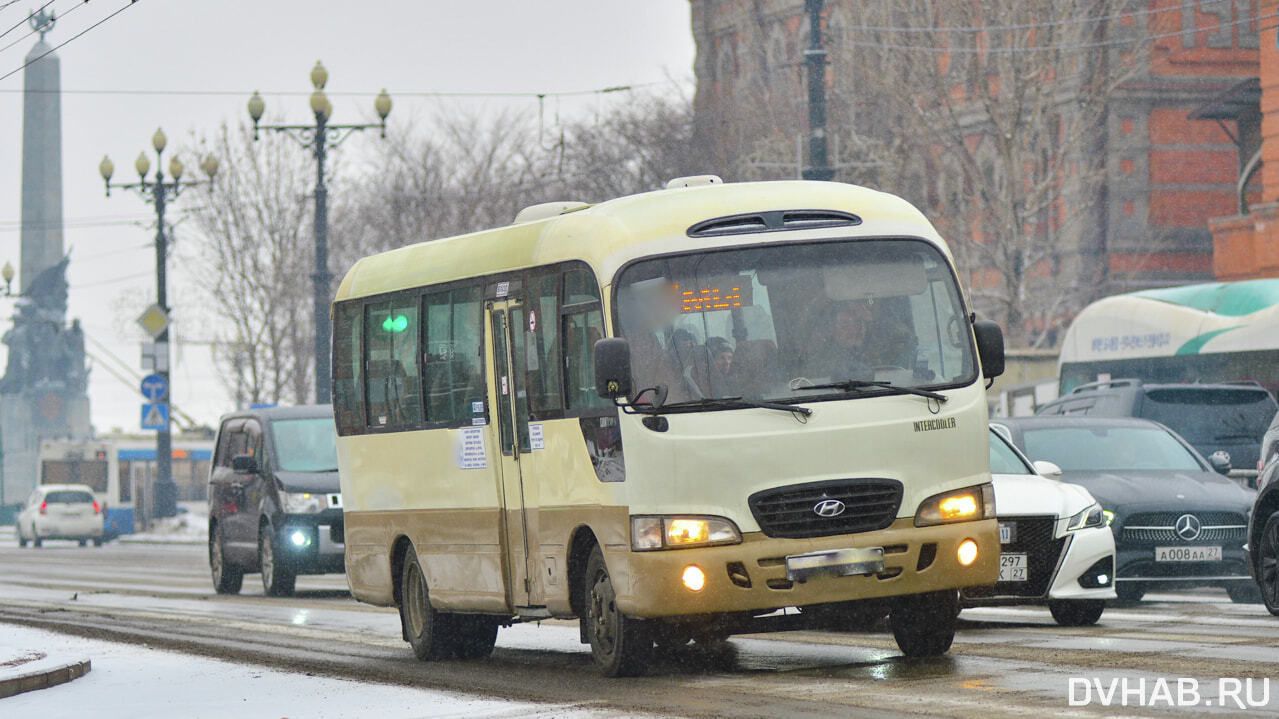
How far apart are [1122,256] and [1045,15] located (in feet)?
55.2

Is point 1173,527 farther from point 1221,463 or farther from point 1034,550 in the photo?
point 1034,550

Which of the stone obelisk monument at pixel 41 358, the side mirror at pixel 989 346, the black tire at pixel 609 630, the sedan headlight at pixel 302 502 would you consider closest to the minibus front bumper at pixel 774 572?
the black tire at pixel 609 630

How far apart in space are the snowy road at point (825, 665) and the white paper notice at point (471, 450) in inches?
49.9

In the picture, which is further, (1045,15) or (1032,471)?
(1045,15)

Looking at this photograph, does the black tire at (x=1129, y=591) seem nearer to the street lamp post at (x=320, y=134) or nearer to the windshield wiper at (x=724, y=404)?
the windshield wiper at (x=724, y=404)

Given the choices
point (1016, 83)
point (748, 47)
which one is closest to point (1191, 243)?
point (748, 47)

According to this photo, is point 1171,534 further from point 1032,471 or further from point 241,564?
point 241,564

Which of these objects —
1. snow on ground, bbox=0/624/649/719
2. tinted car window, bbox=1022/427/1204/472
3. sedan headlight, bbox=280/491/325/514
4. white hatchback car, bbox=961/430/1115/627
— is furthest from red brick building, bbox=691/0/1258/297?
snow on ground, bbox=0/624/649/719

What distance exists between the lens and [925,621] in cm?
1185

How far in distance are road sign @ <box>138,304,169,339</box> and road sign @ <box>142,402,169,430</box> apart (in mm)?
1657

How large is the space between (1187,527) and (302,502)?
10.4 metres

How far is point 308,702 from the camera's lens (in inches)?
438

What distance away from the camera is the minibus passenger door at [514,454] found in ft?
41.6

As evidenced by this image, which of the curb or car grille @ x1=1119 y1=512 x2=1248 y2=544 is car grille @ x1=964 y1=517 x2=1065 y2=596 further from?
the curb
